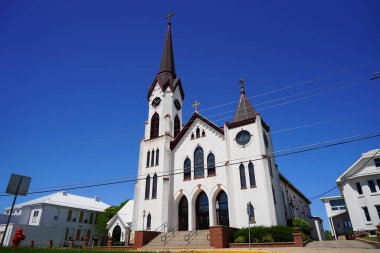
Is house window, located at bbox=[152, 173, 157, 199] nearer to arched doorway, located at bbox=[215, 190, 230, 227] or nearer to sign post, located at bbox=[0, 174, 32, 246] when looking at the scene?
arched doorway, located at bbox=[215, 190, 230, 227]

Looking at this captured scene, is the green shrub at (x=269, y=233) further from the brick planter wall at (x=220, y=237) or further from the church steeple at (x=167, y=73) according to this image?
the church steeple at (x=167, y=73)

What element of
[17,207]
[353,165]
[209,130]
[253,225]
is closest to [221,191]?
[253,225]

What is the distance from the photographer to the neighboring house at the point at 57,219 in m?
35.7

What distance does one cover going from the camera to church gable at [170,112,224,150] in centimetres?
2984

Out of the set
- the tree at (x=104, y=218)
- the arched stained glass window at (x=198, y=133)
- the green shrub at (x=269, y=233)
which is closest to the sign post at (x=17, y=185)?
the green shrub at (x=269, y=233)

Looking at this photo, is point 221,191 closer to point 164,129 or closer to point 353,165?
point 164,129

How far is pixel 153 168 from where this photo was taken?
30.7m

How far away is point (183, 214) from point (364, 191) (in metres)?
21.8

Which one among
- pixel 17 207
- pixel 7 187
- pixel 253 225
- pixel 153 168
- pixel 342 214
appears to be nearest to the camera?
pixel 7 187

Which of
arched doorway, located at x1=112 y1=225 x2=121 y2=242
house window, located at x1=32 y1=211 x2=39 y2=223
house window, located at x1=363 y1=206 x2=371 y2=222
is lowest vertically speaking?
arched doorway, located at x1=112 y1=225 x2=121 y2=242

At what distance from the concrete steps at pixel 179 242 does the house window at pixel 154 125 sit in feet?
41.0

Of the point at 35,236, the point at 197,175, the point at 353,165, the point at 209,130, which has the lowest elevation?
the point at 35,236

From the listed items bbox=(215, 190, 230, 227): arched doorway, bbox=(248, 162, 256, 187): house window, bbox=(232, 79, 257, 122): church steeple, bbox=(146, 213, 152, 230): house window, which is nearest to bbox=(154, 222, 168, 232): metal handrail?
bbox=(146, 213, 152, 230): house window

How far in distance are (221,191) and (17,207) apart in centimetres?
4023
